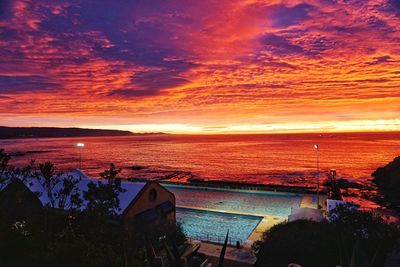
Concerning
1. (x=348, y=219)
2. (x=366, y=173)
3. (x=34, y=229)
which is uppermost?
(x=34, y=229)

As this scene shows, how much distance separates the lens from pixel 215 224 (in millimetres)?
30141

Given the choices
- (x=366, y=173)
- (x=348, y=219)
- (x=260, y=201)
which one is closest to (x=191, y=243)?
(x=348, y=219)

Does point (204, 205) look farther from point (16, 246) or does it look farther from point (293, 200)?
point (16, 246)

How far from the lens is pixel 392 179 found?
62.3m

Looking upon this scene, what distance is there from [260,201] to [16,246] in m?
34.1

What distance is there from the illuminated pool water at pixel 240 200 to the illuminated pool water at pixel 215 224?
296cm

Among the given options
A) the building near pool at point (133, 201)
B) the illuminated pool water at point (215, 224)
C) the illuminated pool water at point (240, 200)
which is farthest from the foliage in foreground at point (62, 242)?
the illuminated pool water at point (240, 200)

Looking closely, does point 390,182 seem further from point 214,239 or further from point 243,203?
point 214,239

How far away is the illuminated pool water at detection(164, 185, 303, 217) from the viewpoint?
36.2 metres

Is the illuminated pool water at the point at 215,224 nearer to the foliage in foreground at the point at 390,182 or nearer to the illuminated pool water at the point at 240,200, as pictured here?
the illuminated pool water at the point at 240,200

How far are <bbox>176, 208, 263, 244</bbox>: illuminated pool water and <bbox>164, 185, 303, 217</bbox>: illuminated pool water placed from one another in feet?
9.72

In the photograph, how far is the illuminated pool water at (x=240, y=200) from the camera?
3619 cm

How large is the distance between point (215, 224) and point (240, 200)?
11.6m

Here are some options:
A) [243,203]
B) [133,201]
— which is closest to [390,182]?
[243,203]
